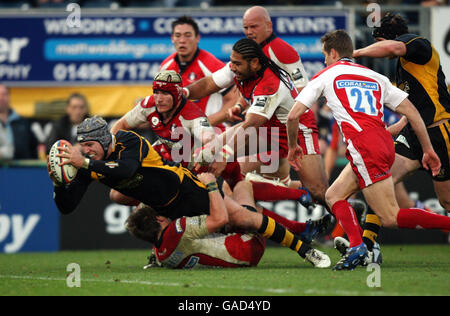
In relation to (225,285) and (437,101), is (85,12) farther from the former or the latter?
(225,285)

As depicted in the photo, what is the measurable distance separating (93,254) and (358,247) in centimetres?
467

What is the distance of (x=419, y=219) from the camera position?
23.9 feet

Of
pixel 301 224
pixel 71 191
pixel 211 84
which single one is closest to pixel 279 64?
pixel 211 84

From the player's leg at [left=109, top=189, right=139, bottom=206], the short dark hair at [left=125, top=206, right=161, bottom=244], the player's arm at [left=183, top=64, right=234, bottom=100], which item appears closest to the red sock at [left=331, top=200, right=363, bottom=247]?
the short dark hair at [left=125, top=206, right=161, bottom=244]

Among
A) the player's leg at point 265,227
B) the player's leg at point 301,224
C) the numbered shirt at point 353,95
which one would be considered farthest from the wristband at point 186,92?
the numbered shirt at point 353,95

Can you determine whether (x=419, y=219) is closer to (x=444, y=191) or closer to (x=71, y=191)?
(x=444, y=191)

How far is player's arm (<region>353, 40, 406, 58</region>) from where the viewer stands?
7.39m

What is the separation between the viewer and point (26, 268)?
27.8 feet

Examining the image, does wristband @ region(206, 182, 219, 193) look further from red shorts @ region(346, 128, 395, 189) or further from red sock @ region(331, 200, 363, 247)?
red shorts @ region(346, 128, 395, 189)

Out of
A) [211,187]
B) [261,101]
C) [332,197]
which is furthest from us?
[261,101]

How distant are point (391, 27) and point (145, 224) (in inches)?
121

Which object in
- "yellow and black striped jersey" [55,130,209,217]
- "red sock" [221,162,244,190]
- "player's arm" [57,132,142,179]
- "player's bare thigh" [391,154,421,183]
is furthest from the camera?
"red sock" [221,162,244,190]

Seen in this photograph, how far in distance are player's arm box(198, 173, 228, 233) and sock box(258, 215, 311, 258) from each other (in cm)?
39
